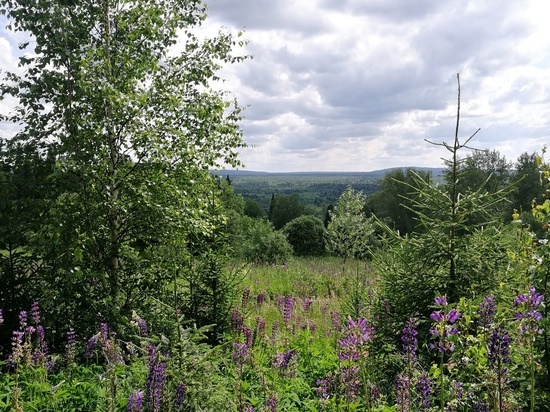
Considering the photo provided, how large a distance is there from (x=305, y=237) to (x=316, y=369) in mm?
51641

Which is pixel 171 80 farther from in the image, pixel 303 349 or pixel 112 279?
pixel 303 349

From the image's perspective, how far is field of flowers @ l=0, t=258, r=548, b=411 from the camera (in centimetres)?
283

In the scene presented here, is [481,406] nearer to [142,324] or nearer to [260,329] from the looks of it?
[142,324]

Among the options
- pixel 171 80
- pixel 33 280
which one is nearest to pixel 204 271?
pixel 33 280

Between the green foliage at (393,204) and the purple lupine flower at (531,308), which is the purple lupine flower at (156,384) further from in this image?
the green foliage at (393,204)

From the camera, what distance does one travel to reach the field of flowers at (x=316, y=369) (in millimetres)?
2826

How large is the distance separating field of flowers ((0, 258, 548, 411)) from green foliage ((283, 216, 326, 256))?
4907 cm

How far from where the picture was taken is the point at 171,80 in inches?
317

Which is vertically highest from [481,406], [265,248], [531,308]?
[531,308]

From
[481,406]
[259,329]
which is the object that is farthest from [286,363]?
[481,406]

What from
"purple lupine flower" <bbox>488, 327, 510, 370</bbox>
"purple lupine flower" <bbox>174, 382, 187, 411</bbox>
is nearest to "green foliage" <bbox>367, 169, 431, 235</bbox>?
"purple lupine flower" <bbox>174, 382, 187, 411</bbox>

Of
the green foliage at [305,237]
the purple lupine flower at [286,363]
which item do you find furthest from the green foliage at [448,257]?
the green foliage at [305,237]

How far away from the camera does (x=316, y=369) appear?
6.31m

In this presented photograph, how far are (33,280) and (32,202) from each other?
59.1 inches
